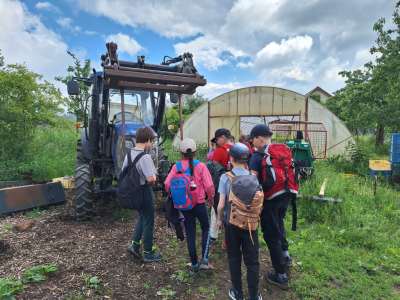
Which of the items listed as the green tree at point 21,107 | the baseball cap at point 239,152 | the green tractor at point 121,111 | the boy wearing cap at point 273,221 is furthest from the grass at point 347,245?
the green tree at point 21,107

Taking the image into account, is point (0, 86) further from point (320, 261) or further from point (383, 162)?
point (383, 162)

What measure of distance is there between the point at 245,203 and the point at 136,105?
12.3 ft

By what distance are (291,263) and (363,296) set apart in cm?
84

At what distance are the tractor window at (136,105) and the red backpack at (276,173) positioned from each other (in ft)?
10.7

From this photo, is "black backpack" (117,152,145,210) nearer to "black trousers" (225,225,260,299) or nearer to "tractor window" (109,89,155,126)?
"black trousers" (225,225,260,299)

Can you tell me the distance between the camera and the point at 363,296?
2.84 m

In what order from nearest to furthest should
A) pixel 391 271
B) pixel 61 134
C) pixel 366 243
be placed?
1. pixel 391 271
2. pixel 366 243
3. pixel 61 134

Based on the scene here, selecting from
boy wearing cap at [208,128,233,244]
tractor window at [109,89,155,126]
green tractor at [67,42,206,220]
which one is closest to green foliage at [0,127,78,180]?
green tractor at [67,42,206,220]

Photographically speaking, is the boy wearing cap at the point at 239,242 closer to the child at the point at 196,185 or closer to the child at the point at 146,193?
the child at the point at 196,185

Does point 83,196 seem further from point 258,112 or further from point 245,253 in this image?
point 258,112

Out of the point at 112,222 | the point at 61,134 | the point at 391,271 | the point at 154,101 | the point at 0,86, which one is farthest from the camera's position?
the point at 61,134

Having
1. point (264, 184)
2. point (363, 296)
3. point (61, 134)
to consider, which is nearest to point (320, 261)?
point (363, 296)

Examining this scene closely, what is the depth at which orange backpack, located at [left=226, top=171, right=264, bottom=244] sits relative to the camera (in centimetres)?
242

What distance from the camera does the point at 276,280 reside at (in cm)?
303
